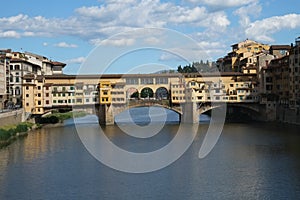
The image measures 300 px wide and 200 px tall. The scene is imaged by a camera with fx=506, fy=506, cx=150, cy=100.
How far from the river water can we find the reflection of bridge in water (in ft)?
37.1

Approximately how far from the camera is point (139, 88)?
136 feet

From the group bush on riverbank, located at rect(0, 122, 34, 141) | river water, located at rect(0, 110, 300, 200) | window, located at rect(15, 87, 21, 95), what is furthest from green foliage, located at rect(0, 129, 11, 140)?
window, located at rect(15, 87, 21, 95)

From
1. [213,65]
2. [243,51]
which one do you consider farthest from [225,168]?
[213,65]

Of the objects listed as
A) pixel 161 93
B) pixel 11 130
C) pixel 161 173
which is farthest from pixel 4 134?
pixel 161 93

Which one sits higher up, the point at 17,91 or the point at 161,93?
the point at 17,91

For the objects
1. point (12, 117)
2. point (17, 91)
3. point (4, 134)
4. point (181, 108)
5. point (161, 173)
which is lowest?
point (161, 173)

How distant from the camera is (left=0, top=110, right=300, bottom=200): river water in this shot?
15.4 meters

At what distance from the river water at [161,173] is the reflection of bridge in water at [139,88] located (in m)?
11.3

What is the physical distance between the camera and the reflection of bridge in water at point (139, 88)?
38.7 m

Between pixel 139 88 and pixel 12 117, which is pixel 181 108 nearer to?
pixel 139 88

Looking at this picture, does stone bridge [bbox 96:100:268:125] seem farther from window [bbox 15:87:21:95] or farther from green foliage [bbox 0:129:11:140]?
green foliage [bbox 0:129:11:140]

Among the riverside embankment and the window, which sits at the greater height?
the window

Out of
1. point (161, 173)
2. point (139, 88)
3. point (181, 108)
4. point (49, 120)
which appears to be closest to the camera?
point (161, 173)

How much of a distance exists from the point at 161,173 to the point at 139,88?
76.7ft
